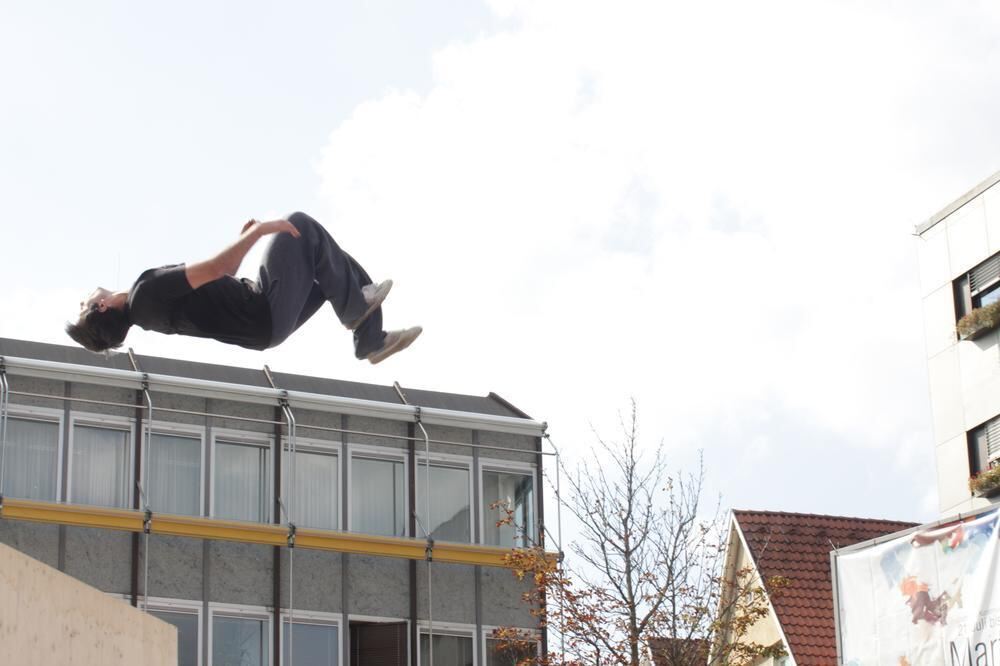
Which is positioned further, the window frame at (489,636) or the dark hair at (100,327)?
the window frame at (489,636)

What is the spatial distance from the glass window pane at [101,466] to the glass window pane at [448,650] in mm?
5529

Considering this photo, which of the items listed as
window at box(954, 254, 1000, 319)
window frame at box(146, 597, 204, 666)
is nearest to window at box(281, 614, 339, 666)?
window frame at box(146, 597, 204, 666)

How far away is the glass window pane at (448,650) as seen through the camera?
103 feet

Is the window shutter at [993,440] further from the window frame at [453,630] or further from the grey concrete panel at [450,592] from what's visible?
the window frame at [453,630]

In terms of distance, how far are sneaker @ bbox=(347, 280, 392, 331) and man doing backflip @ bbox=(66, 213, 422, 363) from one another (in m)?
0.16

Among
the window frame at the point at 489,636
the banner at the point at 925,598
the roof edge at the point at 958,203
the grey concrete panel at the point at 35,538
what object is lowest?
the banner at the point at 925,598

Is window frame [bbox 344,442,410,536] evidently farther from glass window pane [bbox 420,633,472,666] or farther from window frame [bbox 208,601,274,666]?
window frame [bbox 208,601,274,666]

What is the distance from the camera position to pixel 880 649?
918 inches

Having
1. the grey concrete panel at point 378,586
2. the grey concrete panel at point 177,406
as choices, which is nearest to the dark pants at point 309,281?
the grey concrete panel at point 177,406

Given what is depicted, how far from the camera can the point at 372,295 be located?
35.5 ft

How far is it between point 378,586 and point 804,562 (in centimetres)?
782

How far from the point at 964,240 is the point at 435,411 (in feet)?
32.8

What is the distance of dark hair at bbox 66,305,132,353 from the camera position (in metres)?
10.4

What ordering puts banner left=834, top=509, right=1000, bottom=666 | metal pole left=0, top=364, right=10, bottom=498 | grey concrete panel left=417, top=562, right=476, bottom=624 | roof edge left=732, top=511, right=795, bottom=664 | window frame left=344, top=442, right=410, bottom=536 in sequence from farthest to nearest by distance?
grey concrete panel left=417, top=562, right=476, bottom=624 < window frame left=344, top=442, right=410, bottom=536 < roof edge left=732, top=511, right=795, bottom=664 < metal pole left=0, top=364, right=10, bottom=498 < banner left=834, top=509, right=1000, bottom=666
